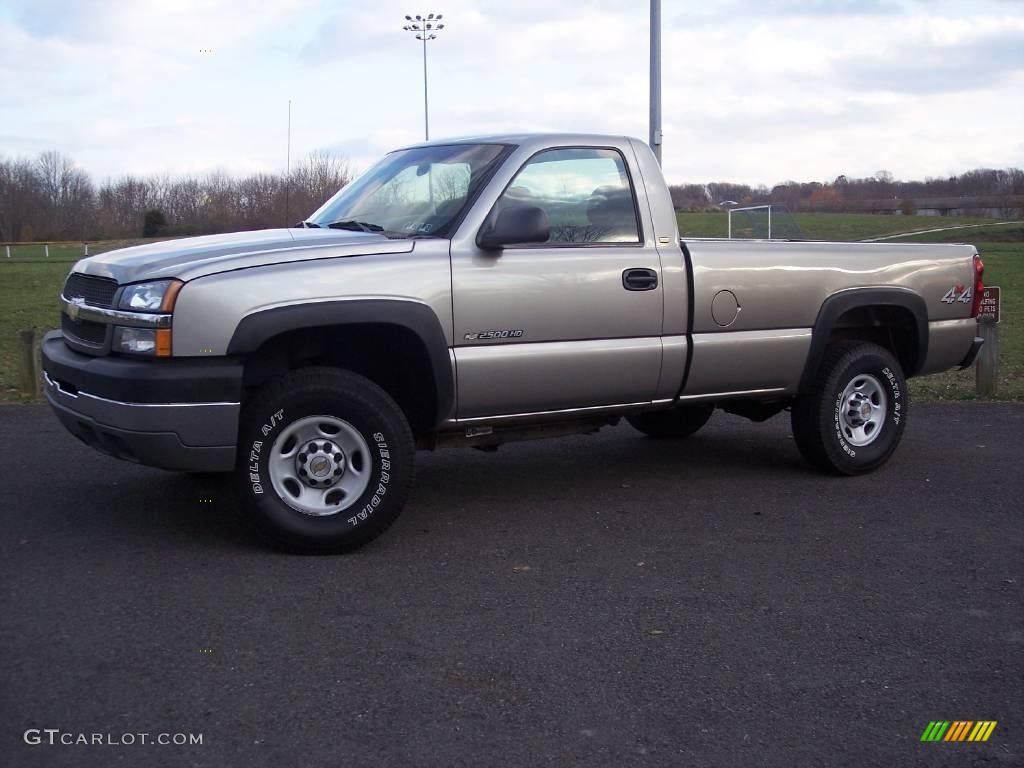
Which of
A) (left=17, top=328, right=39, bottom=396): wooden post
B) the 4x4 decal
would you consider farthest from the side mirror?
(left=17, top=328, right=39, bottom=396): wooden post

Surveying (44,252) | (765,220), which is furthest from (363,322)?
(44,252)

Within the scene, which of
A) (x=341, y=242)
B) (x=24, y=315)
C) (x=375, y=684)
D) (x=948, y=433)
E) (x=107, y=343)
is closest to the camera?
(x=375, y=684)

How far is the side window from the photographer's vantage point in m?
5.86

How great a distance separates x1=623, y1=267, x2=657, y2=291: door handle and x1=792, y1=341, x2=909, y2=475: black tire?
1.55 meters

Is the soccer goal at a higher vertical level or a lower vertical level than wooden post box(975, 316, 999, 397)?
higher

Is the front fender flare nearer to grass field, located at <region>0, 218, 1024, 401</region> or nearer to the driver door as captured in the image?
the driver door

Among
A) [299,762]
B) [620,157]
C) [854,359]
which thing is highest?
[620,157]

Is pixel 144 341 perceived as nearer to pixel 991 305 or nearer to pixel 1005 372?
pixel 991 305

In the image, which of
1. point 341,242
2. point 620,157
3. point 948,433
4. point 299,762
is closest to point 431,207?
point 341,242

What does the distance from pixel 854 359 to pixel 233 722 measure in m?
4.74

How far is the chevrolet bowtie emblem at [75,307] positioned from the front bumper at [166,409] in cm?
43

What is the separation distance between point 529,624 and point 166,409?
1816 millimetres

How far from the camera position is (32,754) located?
127 inches

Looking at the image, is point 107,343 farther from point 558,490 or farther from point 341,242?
point 558,490
